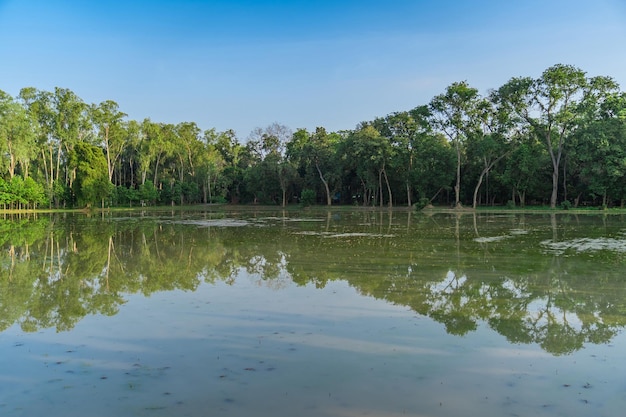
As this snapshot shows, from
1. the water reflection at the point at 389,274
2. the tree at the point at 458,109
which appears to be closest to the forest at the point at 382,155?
the tree at the point at 458,109

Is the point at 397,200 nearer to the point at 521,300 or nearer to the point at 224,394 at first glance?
the point at 521,300

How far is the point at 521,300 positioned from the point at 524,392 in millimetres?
4082

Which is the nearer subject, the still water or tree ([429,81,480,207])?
the still water

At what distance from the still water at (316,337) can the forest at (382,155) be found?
3750cm

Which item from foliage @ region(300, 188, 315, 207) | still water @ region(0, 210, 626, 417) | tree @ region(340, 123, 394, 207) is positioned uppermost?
tree @ region(340, 123, 394, 207)

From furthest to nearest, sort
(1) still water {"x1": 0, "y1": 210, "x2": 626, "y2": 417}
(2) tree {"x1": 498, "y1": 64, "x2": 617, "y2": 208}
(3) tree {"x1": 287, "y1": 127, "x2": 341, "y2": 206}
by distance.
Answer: (3) tree {"x1": 287, "y1": 127, "x2": 341, "y2": 206} < (2) tree {"x1": 498, "y1": 64, "x2": 617, "y2": 208} < (1) still water {"x1": 0, "y1": 210, "x2": 626, "y2": 417}

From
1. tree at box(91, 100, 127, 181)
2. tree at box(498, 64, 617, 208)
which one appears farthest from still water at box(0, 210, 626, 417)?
tree at box(91, 100, 127, 181)

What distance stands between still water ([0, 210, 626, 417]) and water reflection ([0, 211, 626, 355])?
2.3 inches

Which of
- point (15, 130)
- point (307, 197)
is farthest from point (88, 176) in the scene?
point (307, 197)

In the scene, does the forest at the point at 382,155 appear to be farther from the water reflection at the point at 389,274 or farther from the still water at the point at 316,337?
the still water at the point at 316,337

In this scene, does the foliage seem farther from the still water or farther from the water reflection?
the still water

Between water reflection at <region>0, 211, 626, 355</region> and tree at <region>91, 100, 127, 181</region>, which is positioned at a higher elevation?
tree at <region>91, 100, 127, 181</region>

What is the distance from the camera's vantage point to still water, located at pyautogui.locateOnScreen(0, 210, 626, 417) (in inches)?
178

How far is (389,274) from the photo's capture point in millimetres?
10953
